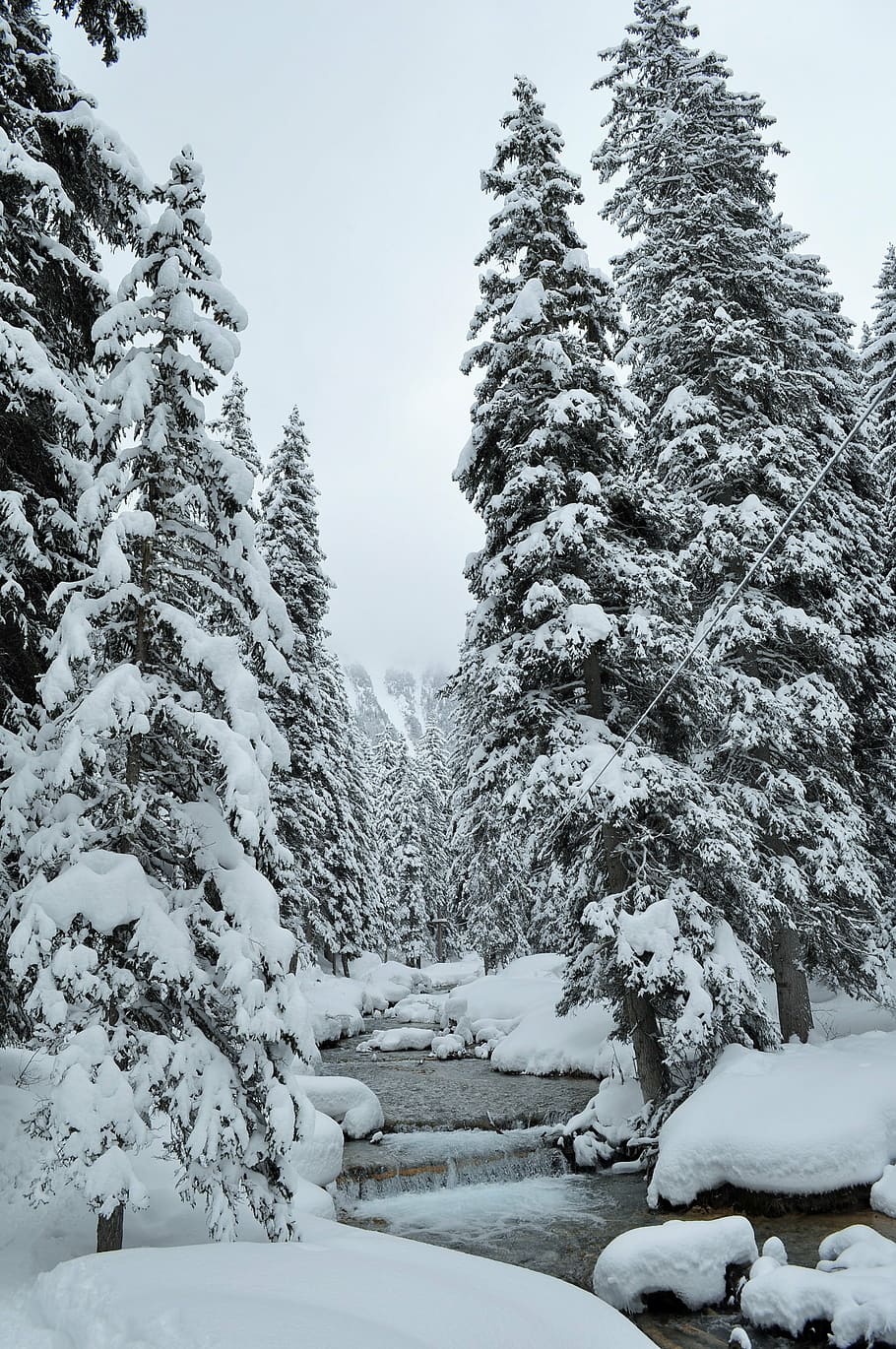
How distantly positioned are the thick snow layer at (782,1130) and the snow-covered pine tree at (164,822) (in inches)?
205

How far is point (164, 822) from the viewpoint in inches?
285

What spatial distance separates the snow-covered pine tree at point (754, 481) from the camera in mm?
13023

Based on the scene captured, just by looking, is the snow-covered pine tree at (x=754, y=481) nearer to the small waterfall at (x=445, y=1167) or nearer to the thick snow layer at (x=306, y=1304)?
the small waterfall at (x=445, y=1167)

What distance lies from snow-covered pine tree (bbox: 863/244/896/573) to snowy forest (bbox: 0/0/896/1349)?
0.52 ft

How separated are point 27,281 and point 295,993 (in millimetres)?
7739

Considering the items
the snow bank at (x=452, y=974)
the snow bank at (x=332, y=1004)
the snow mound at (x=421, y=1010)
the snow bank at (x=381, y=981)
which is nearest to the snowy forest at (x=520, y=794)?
the snow bank at (x=332, y=1004)

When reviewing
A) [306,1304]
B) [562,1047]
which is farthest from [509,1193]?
[306,1304]

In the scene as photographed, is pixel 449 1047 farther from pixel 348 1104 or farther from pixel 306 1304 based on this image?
pixel 306 1304

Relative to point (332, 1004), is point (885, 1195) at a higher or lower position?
higher

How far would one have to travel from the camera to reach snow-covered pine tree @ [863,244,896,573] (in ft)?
61.0

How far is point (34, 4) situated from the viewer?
9227mm

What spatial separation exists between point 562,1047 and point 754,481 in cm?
1285

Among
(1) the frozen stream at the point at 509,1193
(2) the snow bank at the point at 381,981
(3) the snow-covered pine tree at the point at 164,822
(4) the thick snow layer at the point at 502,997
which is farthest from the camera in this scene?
(2) the snow bank at the point at 381,981

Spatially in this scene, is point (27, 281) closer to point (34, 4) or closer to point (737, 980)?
point (34, 4)
